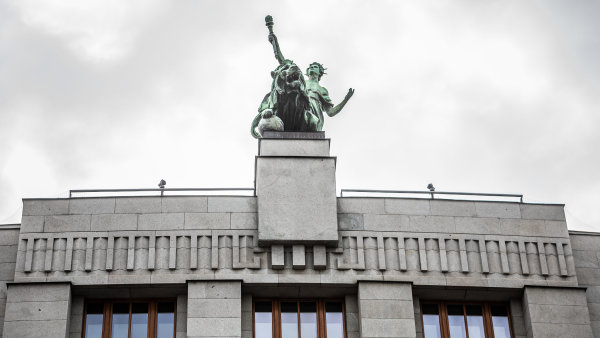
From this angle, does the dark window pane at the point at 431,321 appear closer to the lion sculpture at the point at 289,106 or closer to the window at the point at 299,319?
the window at the point at 299,319

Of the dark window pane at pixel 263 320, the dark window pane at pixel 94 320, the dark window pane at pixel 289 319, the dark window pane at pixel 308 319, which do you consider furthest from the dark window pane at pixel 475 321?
the dark window pane at pixel 94 320

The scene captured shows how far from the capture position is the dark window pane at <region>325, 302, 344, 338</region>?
1143 inches

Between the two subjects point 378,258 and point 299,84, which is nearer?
point 378,258

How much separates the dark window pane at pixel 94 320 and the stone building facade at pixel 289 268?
4 centimetres

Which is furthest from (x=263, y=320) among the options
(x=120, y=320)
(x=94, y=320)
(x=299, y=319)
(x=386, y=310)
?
(x=94, y=320)

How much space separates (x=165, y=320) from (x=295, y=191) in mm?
4900

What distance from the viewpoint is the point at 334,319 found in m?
29.3

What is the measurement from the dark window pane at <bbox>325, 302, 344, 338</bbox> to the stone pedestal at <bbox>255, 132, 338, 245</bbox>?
1688mm

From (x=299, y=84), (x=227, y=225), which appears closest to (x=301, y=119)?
(x=299, y=84)

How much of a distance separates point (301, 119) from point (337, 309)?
5.94 metres

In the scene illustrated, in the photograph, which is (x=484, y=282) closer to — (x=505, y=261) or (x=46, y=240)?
(x=505, y=261)

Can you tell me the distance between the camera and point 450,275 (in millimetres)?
29484

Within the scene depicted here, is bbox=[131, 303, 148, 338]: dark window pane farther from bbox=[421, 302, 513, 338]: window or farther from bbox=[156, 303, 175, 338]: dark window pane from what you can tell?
bbox=[421, 302, 513, 338]: window

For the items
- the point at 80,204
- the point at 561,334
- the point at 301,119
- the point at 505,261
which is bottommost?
the point at 561,334
